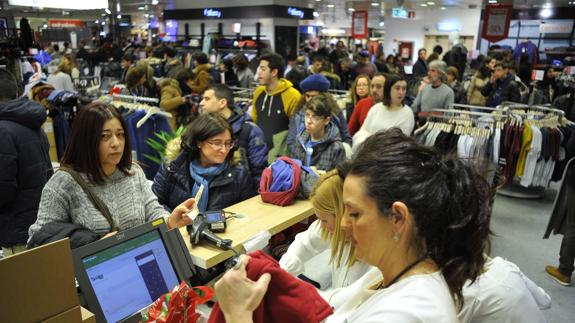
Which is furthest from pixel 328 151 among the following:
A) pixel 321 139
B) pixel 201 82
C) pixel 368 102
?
pixel 201 82

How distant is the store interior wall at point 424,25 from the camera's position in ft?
56.1

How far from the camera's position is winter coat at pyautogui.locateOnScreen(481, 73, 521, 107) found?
6676 millimetres

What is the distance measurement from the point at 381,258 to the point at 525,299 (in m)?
0.68

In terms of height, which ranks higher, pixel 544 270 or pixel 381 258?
pixel 381 258

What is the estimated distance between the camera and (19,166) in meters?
2.72

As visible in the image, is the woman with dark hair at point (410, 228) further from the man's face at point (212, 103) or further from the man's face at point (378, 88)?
the man's face at point (378, 88)

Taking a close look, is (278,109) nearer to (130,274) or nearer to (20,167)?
(20,167)

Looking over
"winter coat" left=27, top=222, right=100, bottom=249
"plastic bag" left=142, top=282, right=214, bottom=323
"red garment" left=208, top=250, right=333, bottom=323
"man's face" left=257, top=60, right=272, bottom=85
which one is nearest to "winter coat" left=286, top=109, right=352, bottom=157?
"man's face" left=257, top=60, right=272, bottom=85

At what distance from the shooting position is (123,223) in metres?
2.12

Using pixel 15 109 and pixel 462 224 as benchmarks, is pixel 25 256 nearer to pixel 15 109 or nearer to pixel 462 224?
pixel 462 224

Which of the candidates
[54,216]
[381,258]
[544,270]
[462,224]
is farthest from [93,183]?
[544,270]

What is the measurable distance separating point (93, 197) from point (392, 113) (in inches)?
128

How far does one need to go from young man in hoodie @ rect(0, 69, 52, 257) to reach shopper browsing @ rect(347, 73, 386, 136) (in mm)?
3292

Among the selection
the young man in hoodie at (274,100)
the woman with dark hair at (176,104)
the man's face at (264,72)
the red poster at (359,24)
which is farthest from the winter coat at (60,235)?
the red poster at (359,24)
